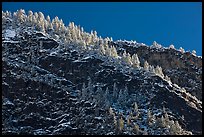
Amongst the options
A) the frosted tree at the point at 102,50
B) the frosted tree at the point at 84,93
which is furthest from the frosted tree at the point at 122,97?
the frosted tree at the point at 102,50

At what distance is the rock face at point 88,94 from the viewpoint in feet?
429

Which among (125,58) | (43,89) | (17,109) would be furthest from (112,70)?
(17,109)

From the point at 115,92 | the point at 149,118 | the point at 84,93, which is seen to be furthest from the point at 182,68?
the point at 149,118

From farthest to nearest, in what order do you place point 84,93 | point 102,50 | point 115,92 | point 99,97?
1. point 102,50
2. point 115,92
3. point 84,93
4. point 99,97

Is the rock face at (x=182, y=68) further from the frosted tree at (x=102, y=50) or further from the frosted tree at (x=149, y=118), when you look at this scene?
the frosted tree at (x=149, y=118)

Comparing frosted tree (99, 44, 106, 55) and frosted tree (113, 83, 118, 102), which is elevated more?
frosted tree (99, 44, 106, 55)

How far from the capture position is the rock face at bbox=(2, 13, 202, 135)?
429ft

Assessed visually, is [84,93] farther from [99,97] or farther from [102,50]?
[102,50]

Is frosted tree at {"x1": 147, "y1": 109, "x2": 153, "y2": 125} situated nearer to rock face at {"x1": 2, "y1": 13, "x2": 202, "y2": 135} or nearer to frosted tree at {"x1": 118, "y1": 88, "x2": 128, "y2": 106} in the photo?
rock face at {"x1": 2, "y1": 13, "x2": 202, "y2": 135}

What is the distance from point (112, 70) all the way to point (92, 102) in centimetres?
2745

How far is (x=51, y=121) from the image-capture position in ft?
457

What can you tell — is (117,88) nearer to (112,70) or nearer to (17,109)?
(112,70)

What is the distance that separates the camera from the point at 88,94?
149m

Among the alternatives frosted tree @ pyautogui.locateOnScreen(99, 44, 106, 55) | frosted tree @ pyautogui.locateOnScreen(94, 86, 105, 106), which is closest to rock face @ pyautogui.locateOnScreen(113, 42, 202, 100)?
frosted tree @ pyautogui.locateOnScreen(99, 44, 106, 55)
